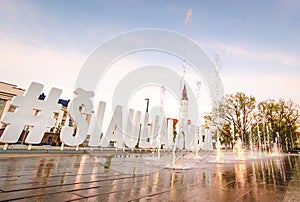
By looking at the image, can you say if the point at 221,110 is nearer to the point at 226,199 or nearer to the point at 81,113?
the point at 81,113

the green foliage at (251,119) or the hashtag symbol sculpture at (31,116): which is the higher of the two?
the green foliage at (251,119)

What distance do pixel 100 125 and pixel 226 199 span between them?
14423mm

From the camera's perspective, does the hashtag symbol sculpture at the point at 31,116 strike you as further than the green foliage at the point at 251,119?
No

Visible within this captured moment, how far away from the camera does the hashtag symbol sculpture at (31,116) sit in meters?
10.7

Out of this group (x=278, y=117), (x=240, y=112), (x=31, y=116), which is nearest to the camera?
(x=31, y=116)

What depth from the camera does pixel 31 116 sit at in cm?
1159

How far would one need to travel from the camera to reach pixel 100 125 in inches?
656

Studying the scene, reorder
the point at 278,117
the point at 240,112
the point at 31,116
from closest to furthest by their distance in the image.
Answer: the point at 31,116
the point at 240,112
the point at 278,117

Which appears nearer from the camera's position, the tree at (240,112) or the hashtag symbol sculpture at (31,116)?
the hashtag symbol sculpture at (31,116)

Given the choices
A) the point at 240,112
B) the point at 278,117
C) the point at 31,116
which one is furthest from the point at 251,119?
the point at 31,116

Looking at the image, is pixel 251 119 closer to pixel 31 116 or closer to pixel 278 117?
pixel 278 117

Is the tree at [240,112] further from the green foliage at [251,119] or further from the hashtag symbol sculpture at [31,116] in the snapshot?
the hashtag symbol sculpture at [31,116]

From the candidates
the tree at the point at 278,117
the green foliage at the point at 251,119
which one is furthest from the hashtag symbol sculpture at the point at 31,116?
the tree at the point at 278,117

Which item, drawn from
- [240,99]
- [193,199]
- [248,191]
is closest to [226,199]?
[193,199]
